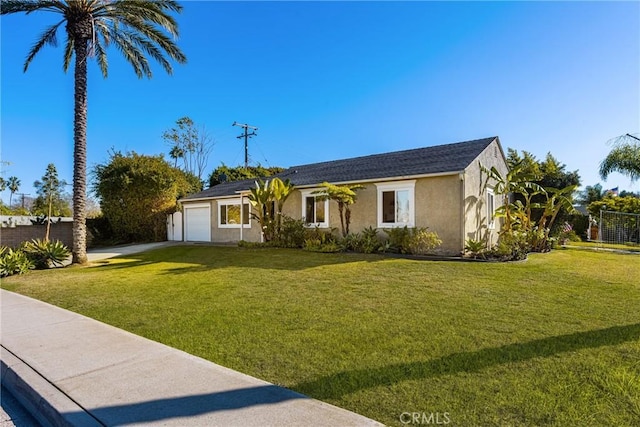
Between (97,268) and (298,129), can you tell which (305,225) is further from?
(298,129)

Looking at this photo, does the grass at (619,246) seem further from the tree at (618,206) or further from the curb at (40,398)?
the curb at (40,398)

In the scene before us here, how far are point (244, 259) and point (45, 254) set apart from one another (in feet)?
25.5

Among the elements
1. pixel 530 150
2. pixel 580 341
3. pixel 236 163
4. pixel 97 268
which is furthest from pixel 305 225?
pixel 236 163

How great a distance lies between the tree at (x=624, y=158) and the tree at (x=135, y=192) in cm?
2992

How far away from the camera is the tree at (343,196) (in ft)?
46.7

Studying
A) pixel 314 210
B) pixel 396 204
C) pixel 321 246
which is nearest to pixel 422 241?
pixel 396 204

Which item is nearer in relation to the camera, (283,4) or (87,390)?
(87,390)

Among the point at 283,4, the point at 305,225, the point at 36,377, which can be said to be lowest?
the point at 36,377

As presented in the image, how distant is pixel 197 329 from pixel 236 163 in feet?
119

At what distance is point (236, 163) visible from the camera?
40.3 meters

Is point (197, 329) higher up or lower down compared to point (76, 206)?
lower down

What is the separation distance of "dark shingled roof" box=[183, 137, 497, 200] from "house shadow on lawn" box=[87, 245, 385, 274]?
3849 millimetres

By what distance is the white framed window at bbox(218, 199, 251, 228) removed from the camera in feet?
66.2

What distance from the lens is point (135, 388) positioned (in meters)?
3.67
